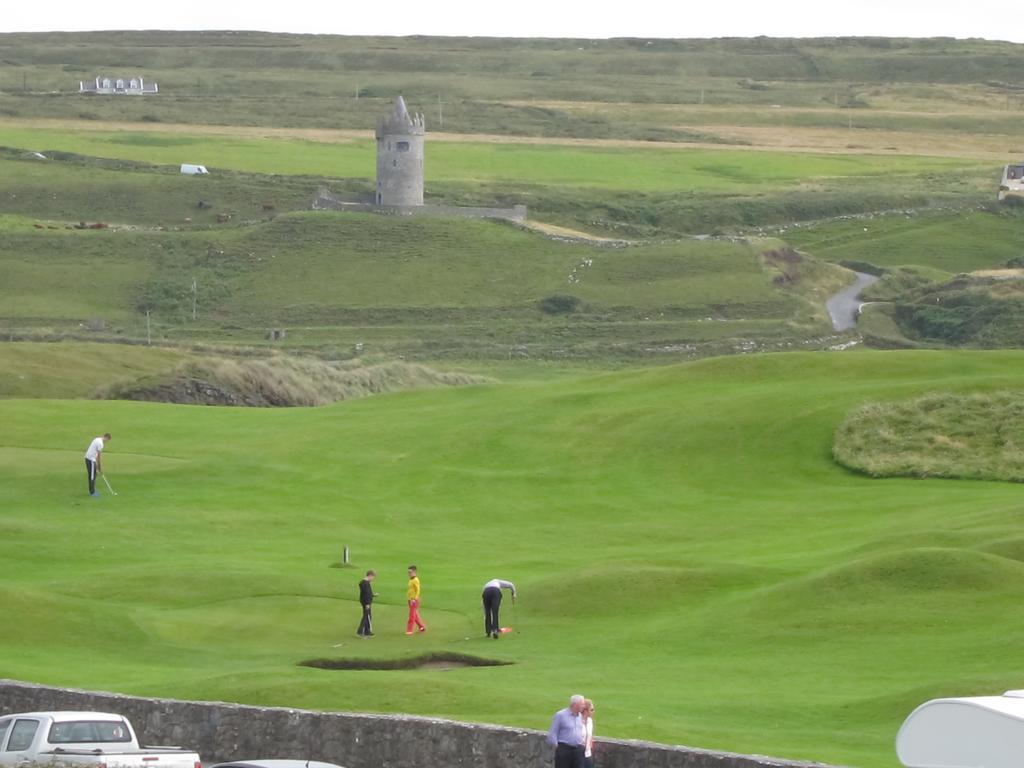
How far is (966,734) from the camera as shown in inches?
709

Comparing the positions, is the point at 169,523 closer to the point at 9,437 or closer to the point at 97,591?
the point at 97,591

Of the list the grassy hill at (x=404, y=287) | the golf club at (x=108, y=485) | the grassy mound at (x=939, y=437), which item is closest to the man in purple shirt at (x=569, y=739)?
the golf club at (x=108, y=485)

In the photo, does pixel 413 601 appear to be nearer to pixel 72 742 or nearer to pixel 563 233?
pixel 72 742

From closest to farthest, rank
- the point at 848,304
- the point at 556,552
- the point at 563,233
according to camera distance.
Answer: the point at 556,552
the point at 848,304
the point at 563,233

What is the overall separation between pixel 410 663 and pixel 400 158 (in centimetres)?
12160

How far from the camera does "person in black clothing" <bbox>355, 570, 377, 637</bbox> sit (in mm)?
37500

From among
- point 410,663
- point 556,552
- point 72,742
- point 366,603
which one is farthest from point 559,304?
point 72,742

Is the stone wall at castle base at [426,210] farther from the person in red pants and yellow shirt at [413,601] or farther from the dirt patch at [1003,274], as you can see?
the person in red pants and yellow shirt at [413,601]

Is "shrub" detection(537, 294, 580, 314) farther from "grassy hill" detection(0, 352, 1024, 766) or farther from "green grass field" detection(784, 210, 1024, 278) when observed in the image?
"grassy hill" detection(0, 352, 1024, 766)

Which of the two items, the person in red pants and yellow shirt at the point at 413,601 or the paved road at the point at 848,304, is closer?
the person in red pants and yellow shirt at the point at 413,601

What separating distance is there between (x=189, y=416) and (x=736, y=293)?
248 feet

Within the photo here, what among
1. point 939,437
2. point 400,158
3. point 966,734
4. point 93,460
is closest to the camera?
point 966,734

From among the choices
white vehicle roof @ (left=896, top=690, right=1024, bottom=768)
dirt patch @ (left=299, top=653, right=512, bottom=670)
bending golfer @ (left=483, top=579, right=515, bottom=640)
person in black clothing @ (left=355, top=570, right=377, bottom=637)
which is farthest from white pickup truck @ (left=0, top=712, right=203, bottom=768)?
person in black clothing @ (left=355, top=570, right=377, bottom=637)

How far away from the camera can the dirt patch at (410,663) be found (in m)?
34.9
